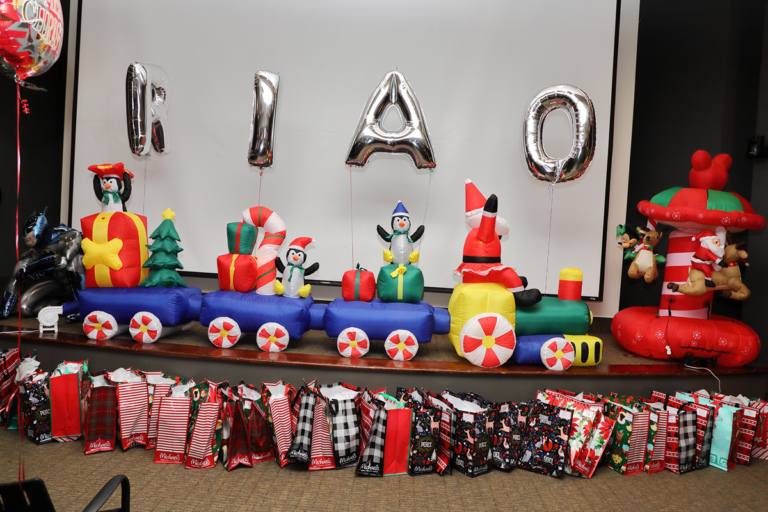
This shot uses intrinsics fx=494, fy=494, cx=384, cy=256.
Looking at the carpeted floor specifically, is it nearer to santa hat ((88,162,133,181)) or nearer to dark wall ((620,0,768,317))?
santa hat ((88,162,133,181))

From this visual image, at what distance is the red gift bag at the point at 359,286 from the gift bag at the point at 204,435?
35.5 inches

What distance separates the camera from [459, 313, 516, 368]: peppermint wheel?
2494 mm

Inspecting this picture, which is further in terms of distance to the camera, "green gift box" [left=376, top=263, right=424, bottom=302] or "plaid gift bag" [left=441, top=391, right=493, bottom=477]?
"green gift box" [left=376, top=263, right=424, bottom=302]

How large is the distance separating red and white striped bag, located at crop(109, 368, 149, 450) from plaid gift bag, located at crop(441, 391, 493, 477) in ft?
4.61

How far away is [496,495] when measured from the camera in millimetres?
2004

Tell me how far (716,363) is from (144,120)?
11.8 feet

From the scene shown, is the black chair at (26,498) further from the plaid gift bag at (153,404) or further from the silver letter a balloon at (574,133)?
the silver letter a balloon at (574,133)

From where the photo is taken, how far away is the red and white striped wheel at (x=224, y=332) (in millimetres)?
2656

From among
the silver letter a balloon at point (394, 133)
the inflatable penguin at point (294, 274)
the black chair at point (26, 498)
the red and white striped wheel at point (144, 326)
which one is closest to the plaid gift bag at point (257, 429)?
the inflatable penguin at point (294, 274)

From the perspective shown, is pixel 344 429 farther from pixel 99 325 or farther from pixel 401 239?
pixel 99 325

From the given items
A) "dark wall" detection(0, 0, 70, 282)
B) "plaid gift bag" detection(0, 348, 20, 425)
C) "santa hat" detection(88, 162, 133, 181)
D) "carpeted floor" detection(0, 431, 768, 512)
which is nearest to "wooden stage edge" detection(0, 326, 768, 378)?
"plaid gift bag" detection(0, 348, 20, 425)

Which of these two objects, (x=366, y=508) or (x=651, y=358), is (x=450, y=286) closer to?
(x=651, y=358)

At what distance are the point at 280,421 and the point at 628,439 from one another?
155cm

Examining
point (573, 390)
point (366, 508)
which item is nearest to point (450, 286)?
point (573, 390)
